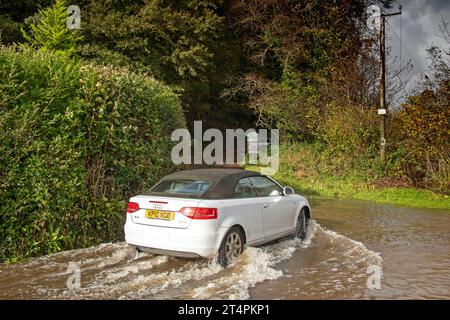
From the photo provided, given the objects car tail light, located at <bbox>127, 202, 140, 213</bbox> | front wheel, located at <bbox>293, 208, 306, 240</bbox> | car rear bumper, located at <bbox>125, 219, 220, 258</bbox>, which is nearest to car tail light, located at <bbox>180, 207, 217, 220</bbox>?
car rear bumper, located at <bbox>125, 219, 220, 258</bbox>

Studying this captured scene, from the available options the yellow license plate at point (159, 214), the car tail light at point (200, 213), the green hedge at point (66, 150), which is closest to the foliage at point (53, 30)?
the green hedge at point (66, 150)

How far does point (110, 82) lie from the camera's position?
830 cm

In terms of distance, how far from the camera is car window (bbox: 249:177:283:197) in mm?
7814

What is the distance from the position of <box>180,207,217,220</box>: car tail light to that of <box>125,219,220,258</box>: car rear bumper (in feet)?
0.63

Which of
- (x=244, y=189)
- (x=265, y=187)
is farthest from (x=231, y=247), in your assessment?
(x=265, y=187)

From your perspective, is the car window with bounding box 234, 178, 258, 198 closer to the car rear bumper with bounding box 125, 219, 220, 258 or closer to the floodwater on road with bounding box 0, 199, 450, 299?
the floodwater on road with bounding box 0, 199, 450, 299

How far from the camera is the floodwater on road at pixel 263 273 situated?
566cm

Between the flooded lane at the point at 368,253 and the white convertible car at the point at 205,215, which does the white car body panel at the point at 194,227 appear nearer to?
the white convertible car at the point at 205,215

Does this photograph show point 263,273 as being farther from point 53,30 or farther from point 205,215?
point 53,30

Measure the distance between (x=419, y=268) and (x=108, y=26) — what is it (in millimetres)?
21826

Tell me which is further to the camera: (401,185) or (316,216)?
(401,185)

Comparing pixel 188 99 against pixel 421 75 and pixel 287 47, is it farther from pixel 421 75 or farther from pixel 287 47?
pixel 421 75

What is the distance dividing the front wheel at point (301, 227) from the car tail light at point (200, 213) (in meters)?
2.98
